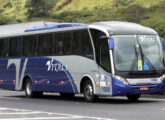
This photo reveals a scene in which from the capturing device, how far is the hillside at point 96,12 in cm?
11941

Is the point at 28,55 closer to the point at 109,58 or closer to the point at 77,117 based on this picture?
the point at 109,58

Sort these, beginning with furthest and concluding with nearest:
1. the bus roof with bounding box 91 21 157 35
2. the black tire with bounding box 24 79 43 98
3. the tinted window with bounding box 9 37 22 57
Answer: the tinted window with bounding box 9 37 22 57 → the black tire with bounding box 24 79 43 98 → the bus roof with bounding box 91 21 157 35

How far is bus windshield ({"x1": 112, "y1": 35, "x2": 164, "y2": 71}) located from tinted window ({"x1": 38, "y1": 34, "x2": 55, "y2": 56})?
481cm

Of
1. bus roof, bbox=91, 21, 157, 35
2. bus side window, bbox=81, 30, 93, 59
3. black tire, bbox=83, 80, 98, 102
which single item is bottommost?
black tire, bbox=83, 80, 98, 102

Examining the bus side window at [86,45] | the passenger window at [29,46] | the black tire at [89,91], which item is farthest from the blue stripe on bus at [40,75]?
the bus side window at [86,45]

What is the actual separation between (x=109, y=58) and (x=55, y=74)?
4.53 m

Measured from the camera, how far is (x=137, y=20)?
11675 centimetres

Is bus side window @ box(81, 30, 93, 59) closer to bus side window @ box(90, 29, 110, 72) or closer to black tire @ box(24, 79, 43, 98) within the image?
bus side window @ box(90, 29, 110, 72)

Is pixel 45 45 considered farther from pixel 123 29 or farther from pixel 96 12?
pixel 96 12

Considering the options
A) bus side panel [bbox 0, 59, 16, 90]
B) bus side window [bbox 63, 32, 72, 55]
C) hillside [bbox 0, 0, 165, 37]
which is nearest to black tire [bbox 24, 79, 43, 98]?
bus side panel [bbox 0, 59, 16, 90]

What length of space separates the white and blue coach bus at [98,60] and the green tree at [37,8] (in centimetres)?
13157

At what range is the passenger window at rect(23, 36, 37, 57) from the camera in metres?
27.7

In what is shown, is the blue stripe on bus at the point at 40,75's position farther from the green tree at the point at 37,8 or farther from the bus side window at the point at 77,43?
the green tree at the point at 37,8

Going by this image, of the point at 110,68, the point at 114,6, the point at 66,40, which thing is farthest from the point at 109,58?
the point at 114,6
